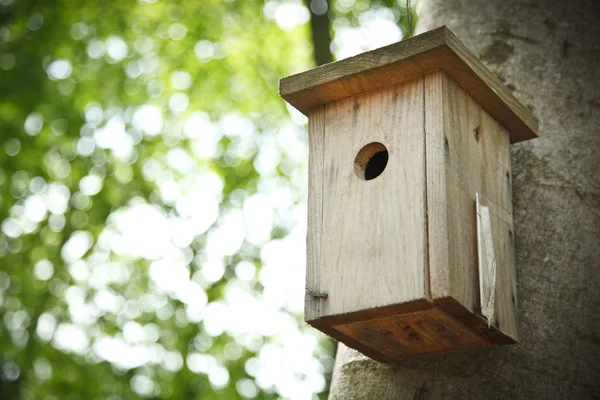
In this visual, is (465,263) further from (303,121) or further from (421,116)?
(303,121)

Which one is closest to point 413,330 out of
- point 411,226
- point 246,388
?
point 411,226

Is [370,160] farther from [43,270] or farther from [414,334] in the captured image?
[43,270]

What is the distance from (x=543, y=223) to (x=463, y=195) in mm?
421

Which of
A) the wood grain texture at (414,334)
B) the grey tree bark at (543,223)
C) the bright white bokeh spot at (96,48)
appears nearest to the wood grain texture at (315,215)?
the wood grain texture at (414,334)

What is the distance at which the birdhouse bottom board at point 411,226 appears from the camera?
218 centimetres

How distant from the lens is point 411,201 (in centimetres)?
225

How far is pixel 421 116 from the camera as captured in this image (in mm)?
2355

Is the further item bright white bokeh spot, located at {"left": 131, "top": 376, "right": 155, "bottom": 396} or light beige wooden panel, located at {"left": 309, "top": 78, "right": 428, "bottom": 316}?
bright white bokeh spot, located at {"left": 131, "top": 376, "right": 155, "bottom": 396}

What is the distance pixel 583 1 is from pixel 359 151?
1.25 m

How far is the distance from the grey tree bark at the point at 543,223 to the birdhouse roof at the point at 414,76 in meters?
0.20

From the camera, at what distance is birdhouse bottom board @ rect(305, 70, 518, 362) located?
2.18 meters

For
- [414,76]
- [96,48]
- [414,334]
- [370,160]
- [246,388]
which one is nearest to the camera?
[414,334]

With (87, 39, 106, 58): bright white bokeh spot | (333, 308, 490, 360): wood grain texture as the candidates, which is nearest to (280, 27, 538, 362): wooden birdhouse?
(333, 308, 490, 360): wood grain texture

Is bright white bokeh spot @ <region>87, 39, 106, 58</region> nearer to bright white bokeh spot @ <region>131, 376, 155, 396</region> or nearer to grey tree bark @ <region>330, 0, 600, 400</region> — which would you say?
bright white bokeh spot @ <region>131, 376, 155, 396</region>
